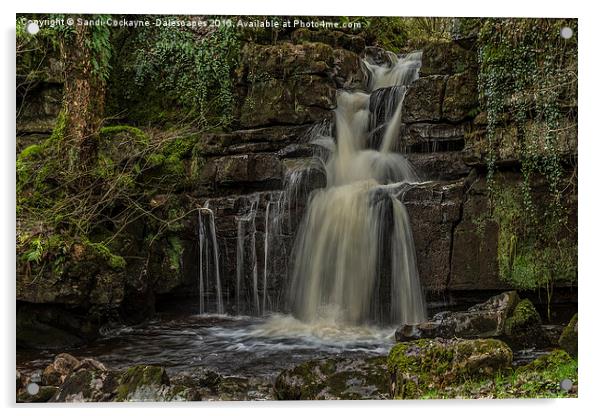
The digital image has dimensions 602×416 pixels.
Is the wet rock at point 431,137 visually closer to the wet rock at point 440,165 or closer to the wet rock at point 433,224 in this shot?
the wet rock at point 440,165

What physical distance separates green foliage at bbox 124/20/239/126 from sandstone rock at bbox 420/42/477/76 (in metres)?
1.99

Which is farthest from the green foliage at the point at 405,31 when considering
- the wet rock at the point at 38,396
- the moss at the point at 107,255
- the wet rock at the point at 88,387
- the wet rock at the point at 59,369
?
the wet rock at the point at 38,396

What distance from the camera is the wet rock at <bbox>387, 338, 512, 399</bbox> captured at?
4270 millimetres

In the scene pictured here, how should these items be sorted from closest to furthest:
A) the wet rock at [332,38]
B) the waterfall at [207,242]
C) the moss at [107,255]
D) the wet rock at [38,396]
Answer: the wet rock at [38,396] < the wet rock at [332,38] < the moss at [107,255] < the waterfall at [207,242]

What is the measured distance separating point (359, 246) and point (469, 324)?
1262 mm

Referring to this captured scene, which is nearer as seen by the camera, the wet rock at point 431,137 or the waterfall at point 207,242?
the waterfall at point 207,242

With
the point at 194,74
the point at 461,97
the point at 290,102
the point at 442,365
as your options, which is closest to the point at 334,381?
the point at 442,365

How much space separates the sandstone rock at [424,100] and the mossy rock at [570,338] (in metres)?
2.39

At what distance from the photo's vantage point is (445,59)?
17.9 ft

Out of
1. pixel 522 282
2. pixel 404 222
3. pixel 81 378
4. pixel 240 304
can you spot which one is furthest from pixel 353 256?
pixel 81 378

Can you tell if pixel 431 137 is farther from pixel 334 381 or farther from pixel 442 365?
pixel 334 381

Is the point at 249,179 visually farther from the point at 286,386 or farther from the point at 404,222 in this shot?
the point at 286,386

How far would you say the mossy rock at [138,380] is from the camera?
14.0 feet

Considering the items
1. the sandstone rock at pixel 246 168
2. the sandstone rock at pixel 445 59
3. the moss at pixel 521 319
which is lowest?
the moss at pixel 521 319
